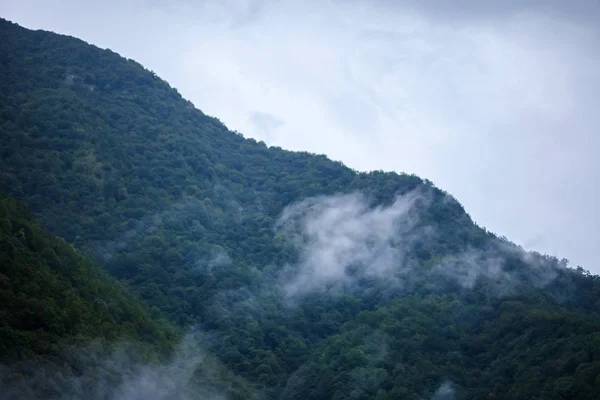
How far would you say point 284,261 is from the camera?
63.8 m

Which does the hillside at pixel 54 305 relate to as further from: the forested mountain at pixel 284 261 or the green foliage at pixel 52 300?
the forested mountain at pixel 284 261

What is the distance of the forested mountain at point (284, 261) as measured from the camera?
158 feet

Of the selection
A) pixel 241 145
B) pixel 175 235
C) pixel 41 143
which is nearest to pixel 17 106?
pixel 41 143

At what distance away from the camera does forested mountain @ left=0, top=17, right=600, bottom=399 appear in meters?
48.2

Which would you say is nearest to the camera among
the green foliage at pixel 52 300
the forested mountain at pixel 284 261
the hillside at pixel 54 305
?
the hillside at pixel 54 305

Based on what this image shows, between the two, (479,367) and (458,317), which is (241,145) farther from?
(479,367)

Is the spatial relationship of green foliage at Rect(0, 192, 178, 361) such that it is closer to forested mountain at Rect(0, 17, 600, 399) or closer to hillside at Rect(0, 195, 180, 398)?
hillside at Rect(0, 195, 180, 398)

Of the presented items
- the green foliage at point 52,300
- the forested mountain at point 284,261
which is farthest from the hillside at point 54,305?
the forested mountain at point 284,261

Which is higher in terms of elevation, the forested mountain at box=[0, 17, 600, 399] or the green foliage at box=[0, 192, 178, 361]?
the forested mountain at box=[0, 17, 600, 399]

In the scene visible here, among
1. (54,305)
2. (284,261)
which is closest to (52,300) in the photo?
(54,305)

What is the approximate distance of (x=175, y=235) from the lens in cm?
6066

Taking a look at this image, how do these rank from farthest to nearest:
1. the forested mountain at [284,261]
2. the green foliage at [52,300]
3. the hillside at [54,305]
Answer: the forested mountain at [284,261] → the green foliage at [52,300] → the hillside at [54,305]

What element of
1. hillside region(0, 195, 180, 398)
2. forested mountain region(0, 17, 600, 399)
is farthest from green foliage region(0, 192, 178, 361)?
forested mountain region(0, 17, 600, 399)

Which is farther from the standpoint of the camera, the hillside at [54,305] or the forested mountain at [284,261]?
the forested mountain at [284,261]
